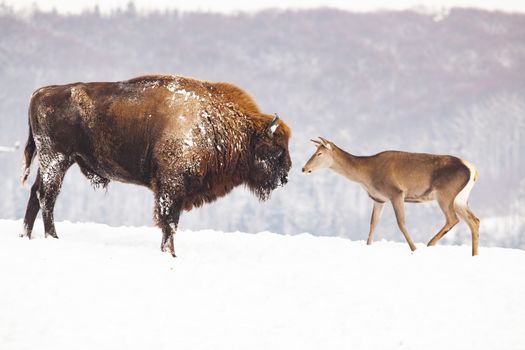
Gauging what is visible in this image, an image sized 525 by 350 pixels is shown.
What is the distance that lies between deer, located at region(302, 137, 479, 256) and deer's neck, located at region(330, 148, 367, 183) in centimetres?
9

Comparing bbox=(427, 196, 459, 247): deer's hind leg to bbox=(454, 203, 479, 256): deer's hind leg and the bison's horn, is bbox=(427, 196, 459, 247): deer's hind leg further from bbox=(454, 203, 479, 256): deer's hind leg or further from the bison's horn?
the bison's horn

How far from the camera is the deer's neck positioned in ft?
50.0

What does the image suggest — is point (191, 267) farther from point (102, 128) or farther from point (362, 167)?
point (362, 167)

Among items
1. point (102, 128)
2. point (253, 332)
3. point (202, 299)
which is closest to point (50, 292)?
point (202, 299)

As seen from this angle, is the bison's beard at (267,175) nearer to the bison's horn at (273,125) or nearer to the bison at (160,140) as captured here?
the bison at (160,140)

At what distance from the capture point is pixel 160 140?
11883mm

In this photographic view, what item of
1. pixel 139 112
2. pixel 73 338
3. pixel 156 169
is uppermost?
pixel 139 112

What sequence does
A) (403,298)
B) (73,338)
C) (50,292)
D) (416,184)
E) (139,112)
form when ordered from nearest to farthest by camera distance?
(73,338)
(50,292)
(403,298)
(139,112)
(416,184)

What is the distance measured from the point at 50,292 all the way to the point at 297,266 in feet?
12.8

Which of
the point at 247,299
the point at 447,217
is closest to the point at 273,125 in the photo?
the point at 247,299

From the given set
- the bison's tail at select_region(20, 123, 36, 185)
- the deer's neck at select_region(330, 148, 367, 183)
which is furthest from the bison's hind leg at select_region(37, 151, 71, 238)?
the deer's neck at select_region(330, 148, 367, 183)

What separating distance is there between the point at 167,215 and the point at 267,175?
2.21 m

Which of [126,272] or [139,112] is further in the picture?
[139,112]

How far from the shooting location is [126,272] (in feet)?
33.2
